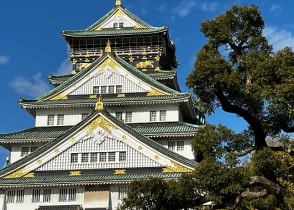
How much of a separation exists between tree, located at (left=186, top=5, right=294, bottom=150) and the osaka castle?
51.6 ft

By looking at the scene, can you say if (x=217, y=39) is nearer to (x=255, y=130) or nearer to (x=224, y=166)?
(x=255, y=130)

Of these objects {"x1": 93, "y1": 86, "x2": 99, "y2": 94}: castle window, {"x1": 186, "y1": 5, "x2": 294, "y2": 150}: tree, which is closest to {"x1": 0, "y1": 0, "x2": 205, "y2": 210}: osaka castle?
{"x1": 93, "y1": 86, "x2": 99, "y2": 94}: castle window

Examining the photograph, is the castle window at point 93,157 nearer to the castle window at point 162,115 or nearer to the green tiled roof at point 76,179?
the green tiled roof at point 76,179

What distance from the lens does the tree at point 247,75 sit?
1587 cm

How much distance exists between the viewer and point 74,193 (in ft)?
111

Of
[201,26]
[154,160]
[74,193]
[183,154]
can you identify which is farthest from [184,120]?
[201,26]

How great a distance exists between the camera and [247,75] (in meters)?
17.0

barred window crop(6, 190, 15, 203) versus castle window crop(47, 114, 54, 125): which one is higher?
castle window crop(47, 114, 54, 125)

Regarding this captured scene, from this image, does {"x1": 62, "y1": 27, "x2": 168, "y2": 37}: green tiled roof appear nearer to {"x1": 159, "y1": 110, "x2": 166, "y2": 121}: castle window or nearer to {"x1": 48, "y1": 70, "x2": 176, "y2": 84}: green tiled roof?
Answer: {"x1": 48, "y1": 70, "x2": 176, "y2": 84}: green tiled roof

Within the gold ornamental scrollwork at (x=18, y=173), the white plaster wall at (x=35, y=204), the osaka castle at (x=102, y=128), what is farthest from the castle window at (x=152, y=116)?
the gold ornamental scrollwork at (x=18, y=173)

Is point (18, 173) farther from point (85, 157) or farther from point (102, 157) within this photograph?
point (102, 157)

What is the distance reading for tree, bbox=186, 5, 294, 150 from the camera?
52.1ft

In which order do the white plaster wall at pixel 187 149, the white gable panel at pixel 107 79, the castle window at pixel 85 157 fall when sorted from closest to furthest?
the castle window at pixel 85 157, the white plaster wall at pixel 187 149, the white gable panel at pixel 107 79

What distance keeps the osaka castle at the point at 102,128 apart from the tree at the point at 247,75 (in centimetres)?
1572
